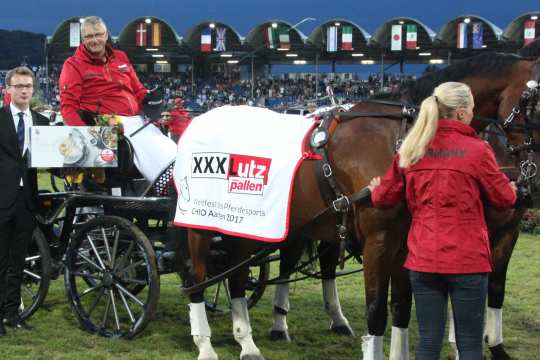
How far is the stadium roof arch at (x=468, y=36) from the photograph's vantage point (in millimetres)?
44781

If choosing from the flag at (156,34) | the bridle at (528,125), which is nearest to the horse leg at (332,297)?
the bridle at (528,125)

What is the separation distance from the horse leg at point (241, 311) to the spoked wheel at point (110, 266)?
23.7 inches

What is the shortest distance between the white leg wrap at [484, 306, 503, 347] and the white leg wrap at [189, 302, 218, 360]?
6.33 ft

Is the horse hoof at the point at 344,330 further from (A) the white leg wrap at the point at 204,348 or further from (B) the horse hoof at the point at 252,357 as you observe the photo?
(A) the white leg wrap at the point at 204,348

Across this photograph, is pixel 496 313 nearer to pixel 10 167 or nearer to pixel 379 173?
pixel 379 173

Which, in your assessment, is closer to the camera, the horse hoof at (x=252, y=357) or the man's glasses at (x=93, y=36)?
the horse hoof at (x=252, y=357)

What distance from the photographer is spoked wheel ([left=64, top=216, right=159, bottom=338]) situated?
19.1ft

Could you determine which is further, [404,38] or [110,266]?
[404,38]

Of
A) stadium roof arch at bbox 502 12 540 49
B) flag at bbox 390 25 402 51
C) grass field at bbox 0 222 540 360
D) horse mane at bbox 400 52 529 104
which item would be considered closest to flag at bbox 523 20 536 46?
stadium roof arch at bbox 502 12 540 49

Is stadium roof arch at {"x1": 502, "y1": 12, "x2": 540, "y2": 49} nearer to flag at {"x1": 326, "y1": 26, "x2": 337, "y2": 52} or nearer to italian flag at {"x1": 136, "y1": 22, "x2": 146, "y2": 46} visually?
flag at {"x1": 326, "y1": 26, "x2": 337, "y2": 52}

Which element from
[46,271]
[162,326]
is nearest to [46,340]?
[46,271]

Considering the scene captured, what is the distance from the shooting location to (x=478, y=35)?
44.5 metres

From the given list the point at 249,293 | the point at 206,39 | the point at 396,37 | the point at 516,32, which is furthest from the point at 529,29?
the point at 249,293

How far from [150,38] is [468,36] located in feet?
60.7
